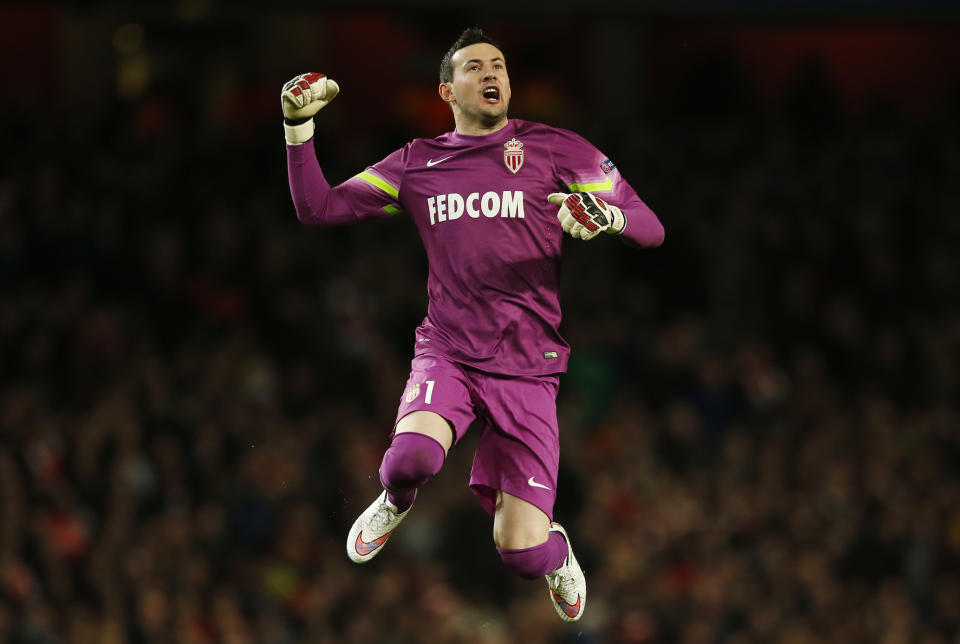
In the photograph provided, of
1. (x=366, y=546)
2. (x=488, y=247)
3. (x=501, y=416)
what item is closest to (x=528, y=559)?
(x=501, y=416)

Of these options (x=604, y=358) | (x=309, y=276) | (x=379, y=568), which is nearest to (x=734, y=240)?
(x=604, y=358)

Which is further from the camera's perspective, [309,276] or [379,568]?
[309,276]

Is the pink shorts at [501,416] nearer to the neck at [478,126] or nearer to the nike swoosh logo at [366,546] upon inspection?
the nike swoosh logo at [366,546]

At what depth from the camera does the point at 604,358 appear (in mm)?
14562

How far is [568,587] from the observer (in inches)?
279

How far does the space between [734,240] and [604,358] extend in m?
2.31

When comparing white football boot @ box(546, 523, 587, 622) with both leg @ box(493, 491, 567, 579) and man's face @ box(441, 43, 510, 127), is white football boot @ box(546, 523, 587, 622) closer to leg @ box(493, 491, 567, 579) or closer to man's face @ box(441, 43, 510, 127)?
leg @ box(493, 491, 567, 579)

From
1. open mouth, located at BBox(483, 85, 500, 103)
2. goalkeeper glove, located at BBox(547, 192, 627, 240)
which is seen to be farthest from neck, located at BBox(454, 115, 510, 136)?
goalkeeper glove, located at BBox(547, 192, 627, 240)

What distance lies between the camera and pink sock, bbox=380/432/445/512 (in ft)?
20.1

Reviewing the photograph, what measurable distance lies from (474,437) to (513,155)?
7.34 metres

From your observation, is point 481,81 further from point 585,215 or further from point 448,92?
point 585,215

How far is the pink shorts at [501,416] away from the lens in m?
6.38

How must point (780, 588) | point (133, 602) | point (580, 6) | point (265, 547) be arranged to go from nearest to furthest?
1. point (133, 602)
2. point (265, 547)
3. point (780, 588)
4. point (580, 6)

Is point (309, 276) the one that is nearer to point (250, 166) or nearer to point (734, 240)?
point (250, 166)
